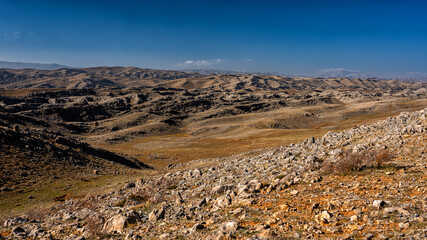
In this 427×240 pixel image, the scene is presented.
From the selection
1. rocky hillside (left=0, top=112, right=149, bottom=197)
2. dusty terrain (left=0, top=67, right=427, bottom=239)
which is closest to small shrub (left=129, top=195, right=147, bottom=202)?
dusty terrain (left=0, top=67, right=427, bottom=239)

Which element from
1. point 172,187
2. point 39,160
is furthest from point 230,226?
point 39,160

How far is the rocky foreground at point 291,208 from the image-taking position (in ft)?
24.1

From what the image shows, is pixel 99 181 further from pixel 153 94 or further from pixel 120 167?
pixel 153 94

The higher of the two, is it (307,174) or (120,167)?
(307,174)

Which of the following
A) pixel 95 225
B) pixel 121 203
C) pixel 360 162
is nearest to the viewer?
pixel 95 225

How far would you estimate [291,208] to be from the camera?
9062mm

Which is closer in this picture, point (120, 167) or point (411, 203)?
point (411, 203)

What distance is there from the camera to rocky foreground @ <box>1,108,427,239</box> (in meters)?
7.36

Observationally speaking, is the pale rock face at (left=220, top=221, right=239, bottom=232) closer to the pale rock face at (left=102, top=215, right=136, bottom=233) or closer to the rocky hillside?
the pale rock face at (left=102, top=215, right=136, bottom=233)

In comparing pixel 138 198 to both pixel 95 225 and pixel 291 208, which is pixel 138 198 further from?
pixel 291 208

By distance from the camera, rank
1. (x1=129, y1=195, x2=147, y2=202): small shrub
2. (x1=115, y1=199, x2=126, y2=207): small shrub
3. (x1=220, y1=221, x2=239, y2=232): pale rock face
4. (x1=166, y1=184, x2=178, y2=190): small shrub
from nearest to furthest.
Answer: (x1=220, y1=221, x2=239, y2=232): pale rock face
(x1=115, y1=199, x2=126, y2=207): small shrub
(x1=129, y1=195, x2=147, y2=202): small shrub
(x1=166, y1=184, x2=178, y2=190): small shrub

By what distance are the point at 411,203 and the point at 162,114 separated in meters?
121

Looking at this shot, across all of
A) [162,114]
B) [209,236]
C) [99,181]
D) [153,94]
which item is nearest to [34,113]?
[162,114]

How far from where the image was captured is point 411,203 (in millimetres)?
7766
